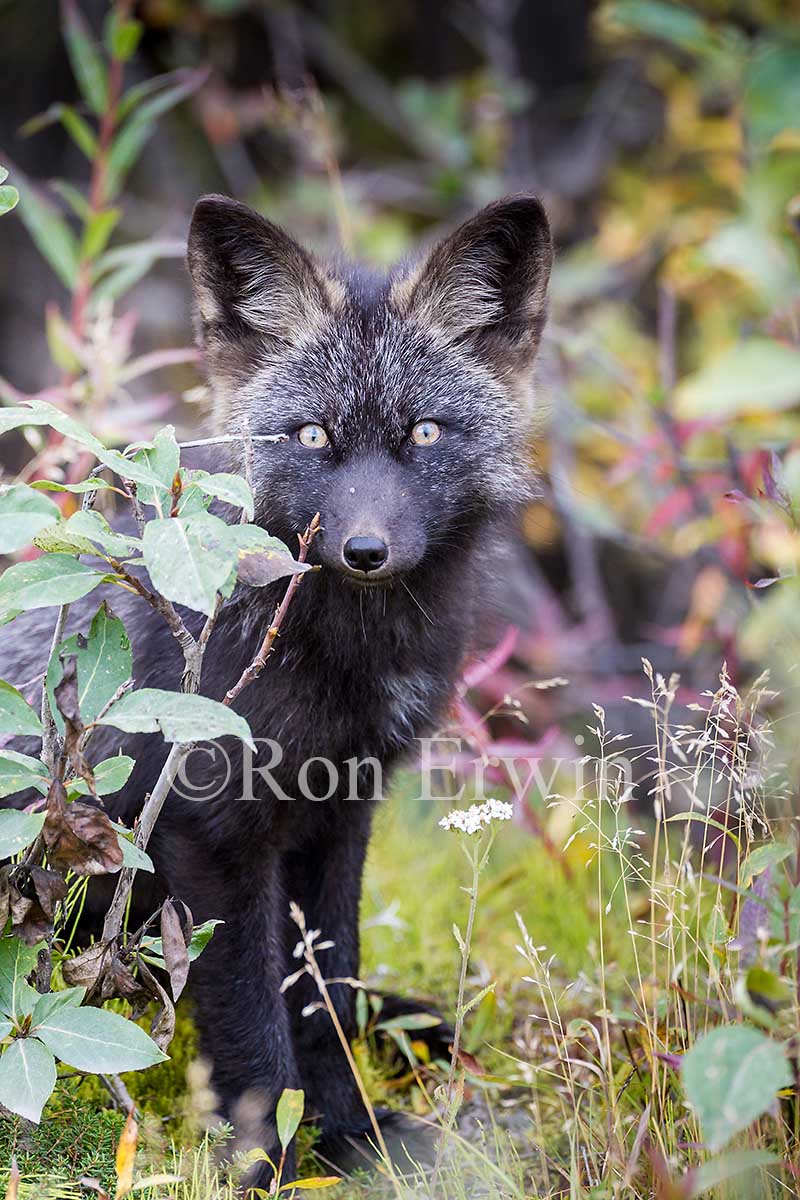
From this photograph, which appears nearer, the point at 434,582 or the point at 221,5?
the point at 434,582

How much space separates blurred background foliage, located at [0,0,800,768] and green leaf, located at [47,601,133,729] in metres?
1.09

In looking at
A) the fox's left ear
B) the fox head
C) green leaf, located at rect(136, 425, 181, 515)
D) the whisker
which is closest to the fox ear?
the fox head

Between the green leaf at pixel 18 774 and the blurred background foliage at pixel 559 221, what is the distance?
1257mm

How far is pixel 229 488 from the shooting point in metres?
2.06

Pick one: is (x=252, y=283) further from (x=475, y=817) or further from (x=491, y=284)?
(x=475, y=817)

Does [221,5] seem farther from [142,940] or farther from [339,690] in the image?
[142,940]

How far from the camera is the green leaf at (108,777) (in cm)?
213

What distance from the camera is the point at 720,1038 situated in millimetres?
1733

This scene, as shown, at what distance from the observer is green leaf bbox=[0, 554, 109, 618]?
1.99 meters

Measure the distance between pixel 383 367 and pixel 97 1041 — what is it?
1.68 metres

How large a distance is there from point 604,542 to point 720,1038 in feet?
21.6

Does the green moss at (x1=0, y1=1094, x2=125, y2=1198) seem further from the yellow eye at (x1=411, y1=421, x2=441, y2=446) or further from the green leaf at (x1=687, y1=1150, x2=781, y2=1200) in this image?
the yellow eye at (x1=411, y1=421, x2=441, y2=446)

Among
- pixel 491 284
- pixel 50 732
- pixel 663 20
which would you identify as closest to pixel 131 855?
pixel 50 732

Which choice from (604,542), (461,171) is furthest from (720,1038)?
(604,542)
